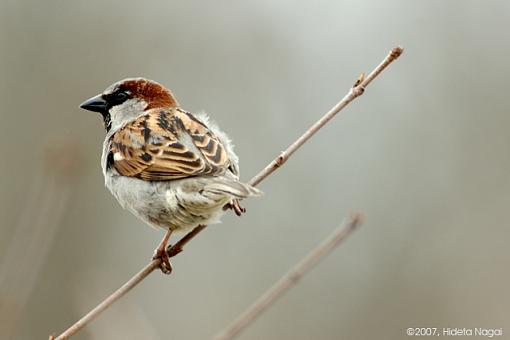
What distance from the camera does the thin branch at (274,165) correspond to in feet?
9.64

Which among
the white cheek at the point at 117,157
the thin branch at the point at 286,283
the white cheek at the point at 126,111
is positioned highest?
the white cheek at the point at 126,111

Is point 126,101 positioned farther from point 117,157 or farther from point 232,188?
point 232,188

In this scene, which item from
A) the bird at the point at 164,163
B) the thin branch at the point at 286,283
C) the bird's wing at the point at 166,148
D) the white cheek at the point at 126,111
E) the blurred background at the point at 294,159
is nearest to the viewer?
the thin branch at the point at 286,283

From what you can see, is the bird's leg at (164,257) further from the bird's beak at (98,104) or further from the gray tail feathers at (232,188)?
the bird's beak at (98,104)

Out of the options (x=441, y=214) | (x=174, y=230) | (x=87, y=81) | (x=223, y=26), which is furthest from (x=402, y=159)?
(x=174, y=230)

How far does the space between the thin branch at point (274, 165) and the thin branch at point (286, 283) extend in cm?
104

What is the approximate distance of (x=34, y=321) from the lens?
8.72 m

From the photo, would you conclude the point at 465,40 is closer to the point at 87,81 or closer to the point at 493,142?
the point at 493,142

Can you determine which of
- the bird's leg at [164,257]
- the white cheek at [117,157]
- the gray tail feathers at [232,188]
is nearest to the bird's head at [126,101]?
the white cheek at [117,157]

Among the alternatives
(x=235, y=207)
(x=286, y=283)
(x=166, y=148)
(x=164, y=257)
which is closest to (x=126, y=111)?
(x=166, y=148)

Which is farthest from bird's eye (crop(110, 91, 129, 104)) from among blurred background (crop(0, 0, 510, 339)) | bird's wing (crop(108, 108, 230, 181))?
blurred background (crop(0, 0, 510, 339))

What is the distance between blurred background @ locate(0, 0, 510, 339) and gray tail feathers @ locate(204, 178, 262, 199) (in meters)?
4.04

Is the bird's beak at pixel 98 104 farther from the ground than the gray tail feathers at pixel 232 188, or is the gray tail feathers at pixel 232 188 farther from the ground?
the bird's beak at pixel 98 104

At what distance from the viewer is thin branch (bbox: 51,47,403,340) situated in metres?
2.94
